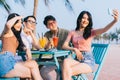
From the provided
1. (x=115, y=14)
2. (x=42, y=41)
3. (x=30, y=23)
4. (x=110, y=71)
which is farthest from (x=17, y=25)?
(x=110, y=71)

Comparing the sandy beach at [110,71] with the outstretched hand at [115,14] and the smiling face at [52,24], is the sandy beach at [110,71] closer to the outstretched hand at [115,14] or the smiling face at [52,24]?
the smiling face at [52,24]

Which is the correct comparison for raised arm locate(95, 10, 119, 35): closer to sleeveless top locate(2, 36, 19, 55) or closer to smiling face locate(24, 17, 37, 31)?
smiling face locate(24, 17, 37, 31)

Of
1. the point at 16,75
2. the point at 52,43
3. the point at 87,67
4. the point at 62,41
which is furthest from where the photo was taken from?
the point at 62,41

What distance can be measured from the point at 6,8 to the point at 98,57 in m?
15.4

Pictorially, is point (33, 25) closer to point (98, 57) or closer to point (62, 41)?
point (62, 41)

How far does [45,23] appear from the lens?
5715 millimetres

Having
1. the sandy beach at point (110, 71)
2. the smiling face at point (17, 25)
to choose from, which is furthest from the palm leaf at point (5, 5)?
the smiling face at point (17, 25)

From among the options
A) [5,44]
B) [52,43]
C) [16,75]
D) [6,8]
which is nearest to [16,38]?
[5,44]

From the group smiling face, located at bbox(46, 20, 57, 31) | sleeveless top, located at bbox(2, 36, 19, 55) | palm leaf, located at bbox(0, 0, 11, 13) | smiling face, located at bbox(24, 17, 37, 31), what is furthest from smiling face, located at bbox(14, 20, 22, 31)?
palm leaf, located at bbox(0, 0, 11, 13)

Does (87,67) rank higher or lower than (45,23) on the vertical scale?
lower

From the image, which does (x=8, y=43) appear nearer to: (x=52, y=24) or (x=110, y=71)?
(x=52, y=24)

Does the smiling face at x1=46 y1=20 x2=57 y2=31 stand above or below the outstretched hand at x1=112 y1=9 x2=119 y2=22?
below

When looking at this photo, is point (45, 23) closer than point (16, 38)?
No

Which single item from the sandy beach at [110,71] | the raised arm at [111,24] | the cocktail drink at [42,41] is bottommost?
the sandy beach at [110,71]
